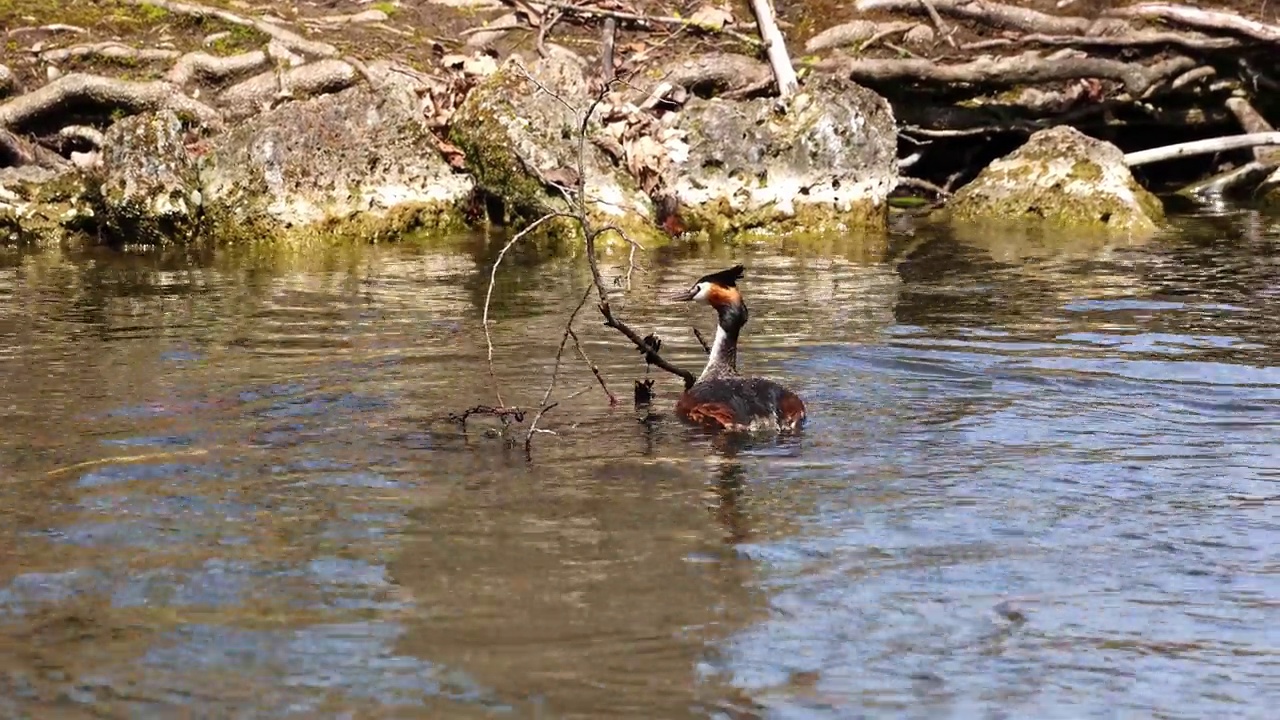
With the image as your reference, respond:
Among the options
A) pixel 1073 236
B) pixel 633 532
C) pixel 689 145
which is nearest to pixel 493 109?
pixel 689 145

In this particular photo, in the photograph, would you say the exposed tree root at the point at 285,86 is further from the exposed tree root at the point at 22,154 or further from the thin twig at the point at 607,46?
the thin twig at the point at 607,46

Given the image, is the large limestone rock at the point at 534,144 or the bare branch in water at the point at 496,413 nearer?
the bare branch in water at the point at 496,413

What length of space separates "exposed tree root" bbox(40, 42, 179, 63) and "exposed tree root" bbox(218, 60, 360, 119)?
2.91 ft

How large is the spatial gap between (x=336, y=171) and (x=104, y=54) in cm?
319

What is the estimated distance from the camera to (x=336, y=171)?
1666 cm

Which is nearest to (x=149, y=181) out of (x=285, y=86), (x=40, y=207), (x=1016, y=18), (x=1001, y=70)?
(x=40, y=207)

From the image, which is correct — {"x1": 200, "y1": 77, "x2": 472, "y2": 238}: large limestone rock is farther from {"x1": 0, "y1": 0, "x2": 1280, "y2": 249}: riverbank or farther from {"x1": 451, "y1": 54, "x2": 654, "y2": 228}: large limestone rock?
{"x1": 451, "y1": 54, "x2": 654, "y2": 228}: large limestone rock

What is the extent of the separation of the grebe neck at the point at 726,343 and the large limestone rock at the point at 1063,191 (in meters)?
8.64

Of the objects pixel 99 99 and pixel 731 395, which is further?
pixel 99 99

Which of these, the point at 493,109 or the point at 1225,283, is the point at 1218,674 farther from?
the point at 493,109

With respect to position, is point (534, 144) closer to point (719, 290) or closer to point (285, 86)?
point (285, 86)

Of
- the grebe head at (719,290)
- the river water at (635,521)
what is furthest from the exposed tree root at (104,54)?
the grebe head at (719,290)

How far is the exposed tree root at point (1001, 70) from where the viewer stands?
60.2 feet

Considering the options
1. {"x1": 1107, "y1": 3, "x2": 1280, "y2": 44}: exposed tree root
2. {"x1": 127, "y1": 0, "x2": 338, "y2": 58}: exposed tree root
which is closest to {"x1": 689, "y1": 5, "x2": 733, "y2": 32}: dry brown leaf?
{"x1": 127, "y1": 0, "x2": 338, "y2": 58}: exposed tree root
